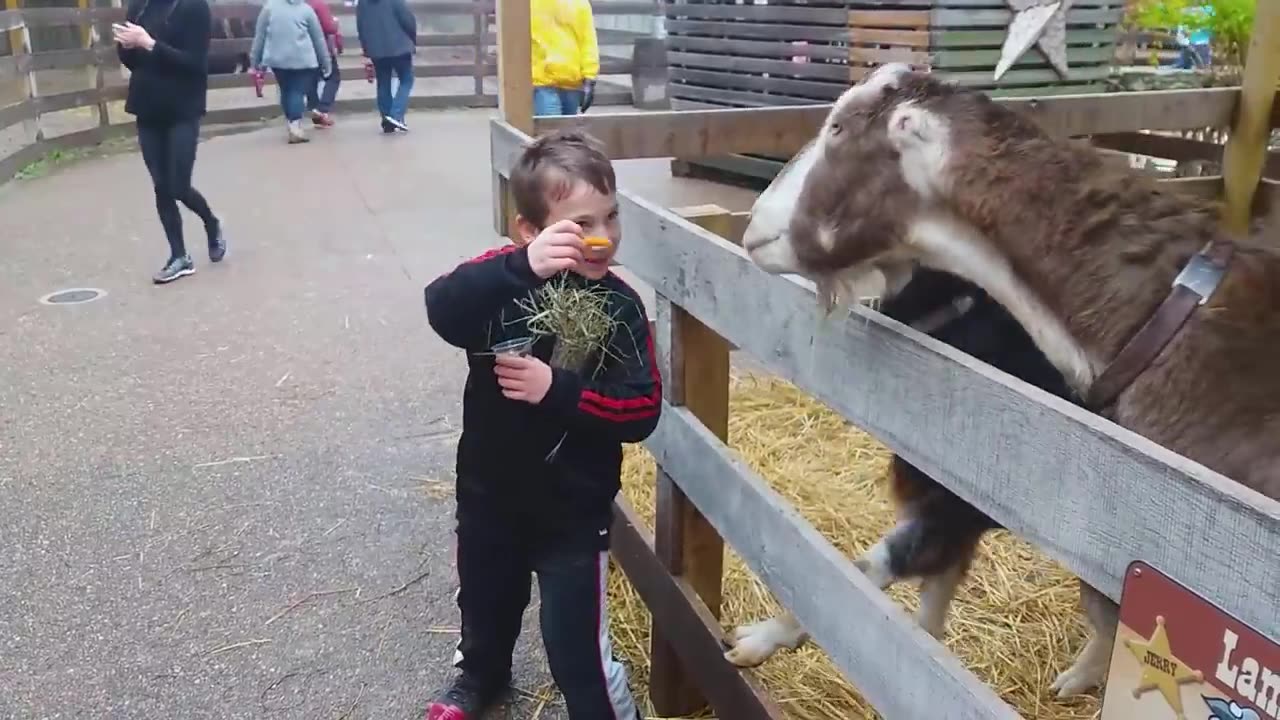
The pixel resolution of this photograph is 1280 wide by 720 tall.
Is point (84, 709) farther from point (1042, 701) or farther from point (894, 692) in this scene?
point (1042, 701)

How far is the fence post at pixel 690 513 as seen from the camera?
9.43ft

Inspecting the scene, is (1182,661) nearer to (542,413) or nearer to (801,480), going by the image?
(542,413)

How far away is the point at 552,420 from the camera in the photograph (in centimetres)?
255

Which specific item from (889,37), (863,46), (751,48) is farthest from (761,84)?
(889,37)

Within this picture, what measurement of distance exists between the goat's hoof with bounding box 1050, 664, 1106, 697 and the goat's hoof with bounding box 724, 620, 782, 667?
0.89 m

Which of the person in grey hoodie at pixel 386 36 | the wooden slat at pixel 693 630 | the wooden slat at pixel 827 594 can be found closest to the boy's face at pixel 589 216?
the wooden slat at pixel 827 594

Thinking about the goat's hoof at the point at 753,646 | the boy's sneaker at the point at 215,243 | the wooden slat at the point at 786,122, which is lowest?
the goat's hoof at the point at 753,646

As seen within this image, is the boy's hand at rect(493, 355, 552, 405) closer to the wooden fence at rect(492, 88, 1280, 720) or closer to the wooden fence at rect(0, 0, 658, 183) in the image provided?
the wooden fence at rect(492, 88, 1280, 720)

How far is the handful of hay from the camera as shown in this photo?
2436mm

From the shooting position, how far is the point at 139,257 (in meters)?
7.95

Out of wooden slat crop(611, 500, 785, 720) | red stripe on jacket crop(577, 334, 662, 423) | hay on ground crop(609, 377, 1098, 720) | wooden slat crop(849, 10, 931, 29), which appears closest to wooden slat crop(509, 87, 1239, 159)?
hay on ground crop(609, 377, 1098, 720)

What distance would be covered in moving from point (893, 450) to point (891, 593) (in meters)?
1.80

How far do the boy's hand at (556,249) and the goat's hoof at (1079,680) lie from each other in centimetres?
178

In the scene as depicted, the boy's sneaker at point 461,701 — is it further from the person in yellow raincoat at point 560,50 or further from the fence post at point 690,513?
the person in yellow raincoat at point 560,50
